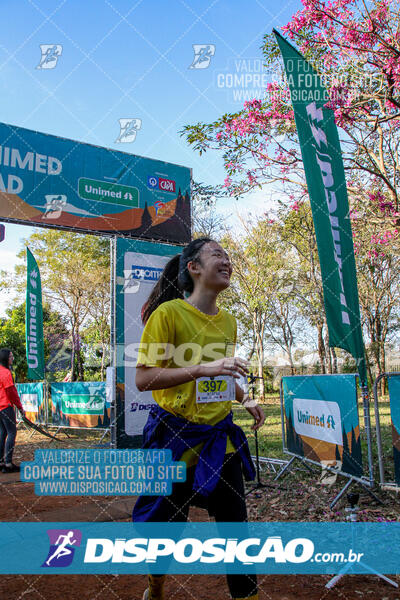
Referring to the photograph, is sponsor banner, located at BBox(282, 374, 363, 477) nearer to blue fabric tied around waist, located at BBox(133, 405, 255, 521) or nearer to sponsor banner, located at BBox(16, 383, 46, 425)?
blue fabric tied around waist, located at BBox(133, 405, 255, 521)

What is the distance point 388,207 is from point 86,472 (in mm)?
6805

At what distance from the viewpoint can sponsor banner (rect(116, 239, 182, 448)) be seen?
7219 mm

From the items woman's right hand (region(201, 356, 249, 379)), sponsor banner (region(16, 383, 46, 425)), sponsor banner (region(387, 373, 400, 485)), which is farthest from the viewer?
sponsor banner (region(16, 383, 46, 425))

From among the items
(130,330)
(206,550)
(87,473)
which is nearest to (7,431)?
(87,473)

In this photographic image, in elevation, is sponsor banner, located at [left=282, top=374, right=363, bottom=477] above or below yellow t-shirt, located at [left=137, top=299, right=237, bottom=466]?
below

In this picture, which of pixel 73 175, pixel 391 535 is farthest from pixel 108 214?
pixel 391 535

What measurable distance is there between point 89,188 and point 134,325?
7.76 ft

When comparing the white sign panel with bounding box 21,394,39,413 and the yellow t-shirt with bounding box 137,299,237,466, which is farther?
the white sign panel with bounding box 21,394,39,413

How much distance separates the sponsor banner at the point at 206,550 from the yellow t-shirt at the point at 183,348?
2.74ft

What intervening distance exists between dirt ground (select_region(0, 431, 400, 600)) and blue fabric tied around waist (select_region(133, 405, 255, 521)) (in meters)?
1.08

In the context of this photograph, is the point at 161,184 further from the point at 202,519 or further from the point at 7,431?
the point at 202,519

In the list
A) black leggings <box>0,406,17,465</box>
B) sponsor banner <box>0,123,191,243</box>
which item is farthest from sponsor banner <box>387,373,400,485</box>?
sponsor banner <box>0,123,191,243</box>

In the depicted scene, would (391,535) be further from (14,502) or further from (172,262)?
(14,502)

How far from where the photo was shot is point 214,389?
2006mm
